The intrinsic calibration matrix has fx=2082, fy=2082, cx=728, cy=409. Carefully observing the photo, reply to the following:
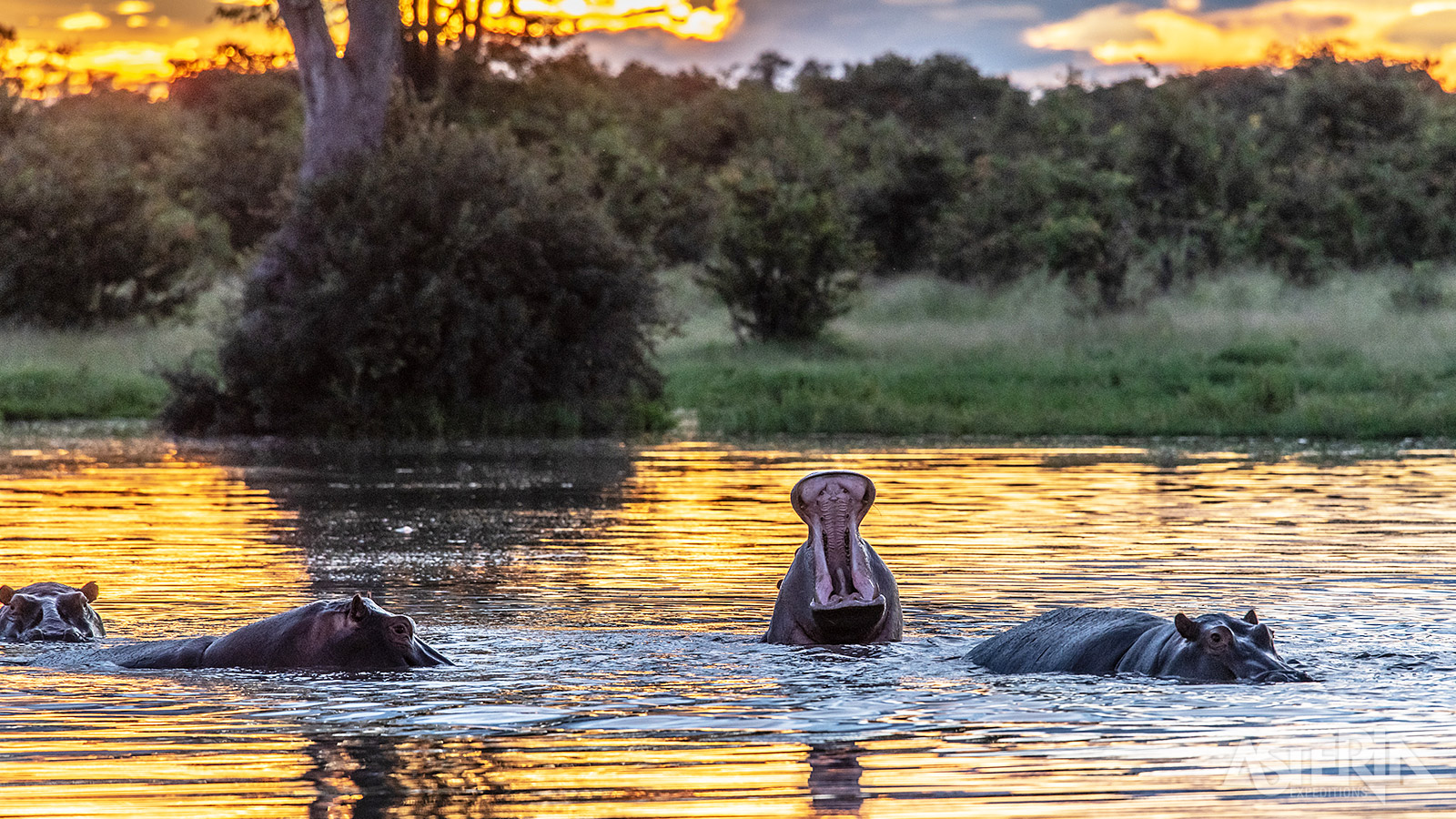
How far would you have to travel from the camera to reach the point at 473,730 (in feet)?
19.6

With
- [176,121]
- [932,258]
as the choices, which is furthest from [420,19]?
[176,121]

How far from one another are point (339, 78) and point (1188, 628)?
17.1m

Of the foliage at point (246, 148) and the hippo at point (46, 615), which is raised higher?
the foliage at point (246, 148)

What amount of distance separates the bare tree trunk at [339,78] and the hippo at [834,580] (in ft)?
50.1

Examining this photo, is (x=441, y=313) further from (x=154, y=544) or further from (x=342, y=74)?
(x=154, y=544)

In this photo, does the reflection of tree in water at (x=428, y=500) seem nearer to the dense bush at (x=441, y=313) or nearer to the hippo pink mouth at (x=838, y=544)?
the dense bush at (x=441, y=313)

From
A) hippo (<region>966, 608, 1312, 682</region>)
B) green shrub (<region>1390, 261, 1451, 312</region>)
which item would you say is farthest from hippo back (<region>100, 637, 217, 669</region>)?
green shrub (<region>1390, 261, 1451, 312</region>)

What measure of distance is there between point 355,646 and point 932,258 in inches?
1129

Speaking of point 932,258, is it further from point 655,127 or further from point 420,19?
point 655,127

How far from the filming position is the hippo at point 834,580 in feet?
23.3

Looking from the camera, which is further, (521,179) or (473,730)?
(521,179)

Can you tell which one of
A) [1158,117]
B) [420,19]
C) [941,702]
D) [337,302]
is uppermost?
[420,19]

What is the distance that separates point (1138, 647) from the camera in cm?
695

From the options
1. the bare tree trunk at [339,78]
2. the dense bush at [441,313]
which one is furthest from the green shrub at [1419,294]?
the bare tree trunk at [339,78]
